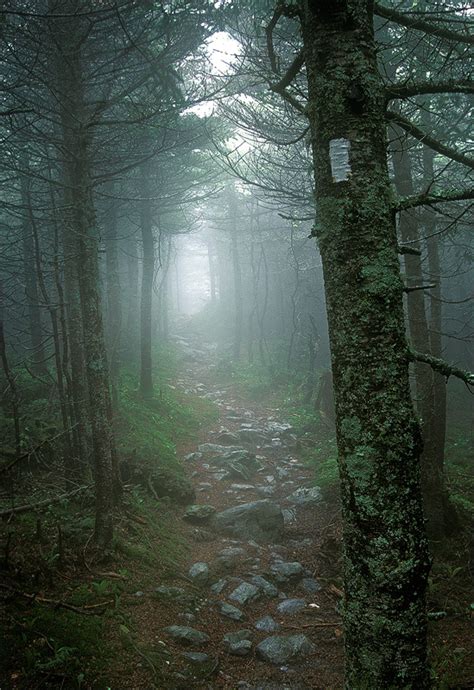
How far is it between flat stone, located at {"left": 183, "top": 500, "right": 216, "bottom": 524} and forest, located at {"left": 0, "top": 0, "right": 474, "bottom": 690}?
0.04 m

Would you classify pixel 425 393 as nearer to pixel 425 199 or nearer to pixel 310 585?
pixel 310 585

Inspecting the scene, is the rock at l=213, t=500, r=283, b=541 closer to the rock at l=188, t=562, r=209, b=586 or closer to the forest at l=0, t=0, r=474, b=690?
the forest at l=0, t=0, r=474, b=690

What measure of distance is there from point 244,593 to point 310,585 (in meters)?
Result: 0.93

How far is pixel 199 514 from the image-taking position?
293 inches

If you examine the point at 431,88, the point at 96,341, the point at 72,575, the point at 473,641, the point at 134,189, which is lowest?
the point at 473,641

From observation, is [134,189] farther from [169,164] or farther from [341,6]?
[341,6]

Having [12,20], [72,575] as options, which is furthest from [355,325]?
[12,20]

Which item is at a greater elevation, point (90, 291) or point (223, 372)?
point (90, 291)

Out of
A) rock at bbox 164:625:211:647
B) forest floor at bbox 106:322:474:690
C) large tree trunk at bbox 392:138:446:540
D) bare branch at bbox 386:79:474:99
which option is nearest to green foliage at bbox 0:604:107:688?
forest floor at bbox 106:322:474:690

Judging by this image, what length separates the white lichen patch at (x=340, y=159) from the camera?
2.25m

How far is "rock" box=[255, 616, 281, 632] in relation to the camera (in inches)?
183

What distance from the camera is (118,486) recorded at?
6883mm

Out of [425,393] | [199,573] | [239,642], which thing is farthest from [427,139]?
[199,573]

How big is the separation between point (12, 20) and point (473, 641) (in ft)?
37.8
